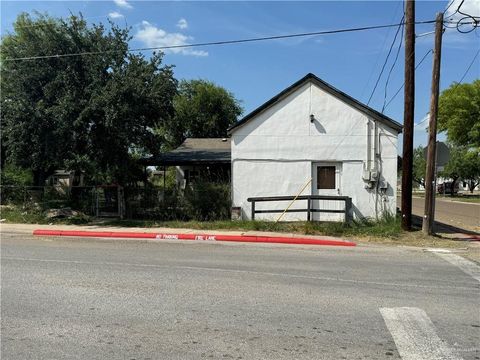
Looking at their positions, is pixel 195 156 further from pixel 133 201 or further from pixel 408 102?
pixel 408 102

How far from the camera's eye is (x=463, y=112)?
47.1 metres

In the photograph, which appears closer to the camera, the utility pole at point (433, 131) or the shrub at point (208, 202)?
the utility pole at point (433, 131)

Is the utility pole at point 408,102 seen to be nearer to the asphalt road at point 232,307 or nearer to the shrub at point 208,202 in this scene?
the asphalt road at point 232,307

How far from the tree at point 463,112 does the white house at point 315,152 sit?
1337 inches

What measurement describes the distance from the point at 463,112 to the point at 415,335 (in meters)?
47.4

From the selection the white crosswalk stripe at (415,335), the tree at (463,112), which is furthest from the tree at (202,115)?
the white crosswalk stripe at (415,335)

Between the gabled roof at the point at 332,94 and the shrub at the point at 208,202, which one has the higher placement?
the gabled roof at the point at 332,94

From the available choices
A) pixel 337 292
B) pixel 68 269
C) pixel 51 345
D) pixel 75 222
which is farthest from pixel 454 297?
pixel 75 222

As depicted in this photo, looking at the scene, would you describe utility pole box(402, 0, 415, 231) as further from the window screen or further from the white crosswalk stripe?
the white crosswalk stripe

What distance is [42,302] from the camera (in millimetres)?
6453

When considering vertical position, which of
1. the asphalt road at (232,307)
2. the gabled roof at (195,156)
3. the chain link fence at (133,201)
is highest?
the gabled roof at (195,156)

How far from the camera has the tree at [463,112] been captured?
47125 mm

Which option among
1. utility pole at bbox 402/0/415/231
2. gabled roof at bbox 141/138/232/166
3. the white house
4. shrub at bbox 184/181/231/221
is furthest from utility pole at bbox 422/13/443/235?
gabled roof at bbox 141/138/232/166

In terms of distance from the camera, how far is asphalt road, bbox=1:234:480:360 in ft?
15.7
